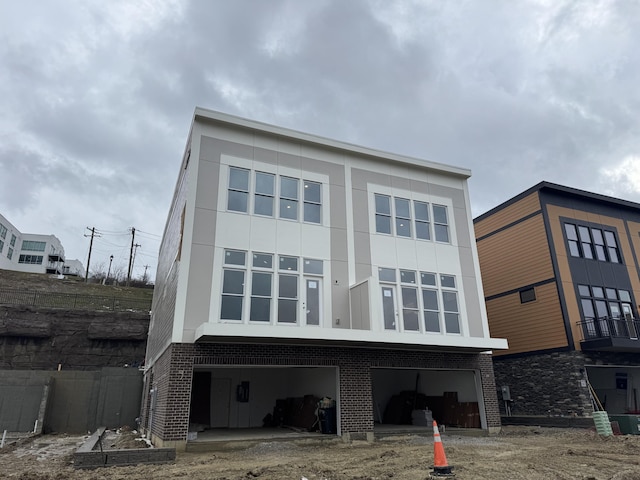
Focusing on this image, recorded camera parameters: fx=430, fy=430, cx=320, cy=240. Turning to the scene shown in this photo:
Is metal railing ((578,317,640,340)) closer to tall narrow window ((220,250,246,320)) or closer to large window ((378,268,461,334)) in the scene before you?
large window ((378,268,461,334))

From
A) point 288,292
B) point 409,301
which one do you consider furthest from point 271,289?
point 409,301

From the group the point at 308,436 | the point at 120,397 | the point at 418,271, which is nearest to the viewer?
the point at 308,436

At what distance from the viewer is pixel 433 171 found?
53.5 feet

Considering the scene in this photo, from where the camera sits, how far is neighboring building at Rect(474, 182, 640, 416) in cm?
1711

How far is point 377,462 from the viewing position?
8492mm

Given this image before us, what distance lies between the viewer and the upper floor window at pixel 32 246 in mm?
72062

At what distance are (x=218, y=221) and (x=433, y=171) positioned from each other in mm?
8415

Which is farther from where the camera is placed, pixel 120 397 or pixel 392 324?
pixel 120 397

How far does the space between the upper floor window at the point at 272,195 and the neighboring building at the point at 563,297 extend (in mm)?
10905

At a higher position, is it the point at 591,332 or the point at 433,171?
the point at 433,171

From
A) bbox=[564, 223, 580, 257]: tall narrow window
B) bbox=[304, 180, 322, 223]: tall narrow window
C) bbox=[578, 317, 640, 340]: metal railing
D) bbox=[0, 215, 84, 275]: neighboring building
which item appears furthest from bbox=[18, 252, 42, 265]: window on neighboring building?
bbox=[578, 317, 640, 340]: metal railing

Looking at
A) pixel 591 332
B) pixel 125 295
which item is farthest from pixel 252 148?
pixel 125 295

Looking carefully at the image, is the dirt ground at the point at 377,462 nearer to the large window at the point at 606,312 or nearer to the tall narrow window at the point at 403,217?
the large window at the point at 606,312

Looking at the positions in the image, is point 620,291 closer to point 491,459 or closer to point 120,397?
point 491,459
